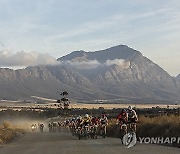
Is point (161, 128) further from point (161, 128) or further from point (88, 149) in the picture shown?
point (88, 149)

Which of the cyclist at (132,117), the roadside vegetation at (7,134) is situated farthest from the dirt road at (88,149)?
the roadside vegetation at (7,134)

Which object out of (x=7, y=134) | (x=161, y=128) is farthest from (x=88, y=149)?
(x=7, y=134)

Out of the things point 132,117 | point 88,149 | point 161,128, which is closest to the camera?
point 88,149

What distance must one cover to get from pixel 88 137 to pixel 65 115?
105003 mm

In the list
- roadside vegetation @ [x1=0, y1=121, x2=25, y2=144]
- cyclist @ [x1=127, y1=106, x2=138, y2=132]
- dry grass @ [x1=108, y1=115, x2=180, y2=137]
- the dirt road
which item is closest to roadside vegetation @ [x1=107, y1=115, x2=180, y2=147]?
dry grass @ [x1=108, y1=115, x2=180, y2=137]

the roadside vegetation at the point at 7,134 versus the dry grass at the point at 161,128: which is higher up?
the dry grass at the point at 161,128

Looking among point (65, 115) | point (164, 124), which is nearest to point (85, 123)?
point (164, 124)

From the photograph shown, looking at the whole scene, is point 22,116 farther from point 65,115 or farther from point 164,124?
point 164,124

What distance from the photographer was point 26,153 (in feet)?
77.5

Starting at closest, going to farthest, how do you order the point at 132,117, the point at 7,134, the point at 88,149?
1. the point at 88,149
2. the point at 132,117
3. the point at 7,134

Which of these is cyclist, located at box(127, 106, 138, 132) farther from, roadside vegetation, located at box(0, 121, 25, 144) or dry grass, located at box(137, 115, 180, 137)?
roadside vegetation, located at box(0, 121, 25, 144)

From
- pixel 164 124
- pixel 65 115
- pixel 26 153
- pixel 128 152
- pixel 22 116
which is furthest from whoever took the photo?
pixel 22 116

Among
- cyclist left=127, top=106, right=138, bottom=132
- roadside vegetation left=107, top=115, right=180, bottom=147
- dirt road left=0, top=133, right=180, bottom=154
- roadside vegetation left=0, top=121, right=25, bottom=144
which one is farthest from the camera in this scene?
roadside vegetation left=0, top=121, right=25, bottom=144

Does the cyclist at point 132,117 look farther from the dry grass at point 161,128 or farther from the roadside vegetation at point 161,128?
the dry grass at point 161,128
